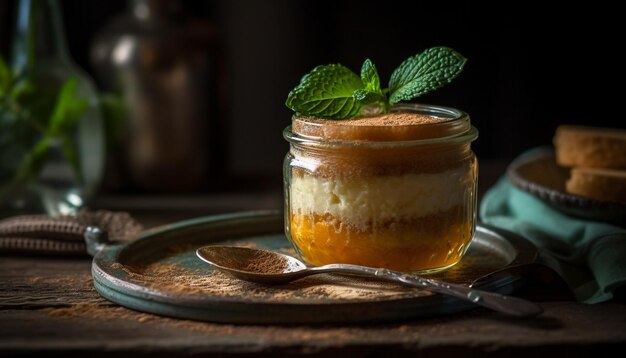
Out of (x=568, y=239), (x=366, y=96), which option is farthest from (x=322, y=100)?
(x=568, y=239)

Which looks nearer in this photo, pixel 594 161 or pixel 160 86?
pixel 594 161

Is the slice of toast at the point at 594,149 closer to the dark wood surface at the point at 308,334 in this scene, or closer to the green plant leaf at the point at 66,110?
the dark wood surface at the point at 308,334

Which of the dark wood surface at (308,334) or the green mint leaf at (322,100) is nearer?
the dark wood surface at (308,334)

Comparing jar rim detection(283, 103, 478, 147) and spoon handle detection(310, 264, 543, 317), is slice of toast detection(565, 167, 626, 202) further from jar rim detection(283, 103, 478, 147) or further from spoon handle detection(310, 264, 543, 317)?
→ spoon handle detection(310, 264, 543, 317)

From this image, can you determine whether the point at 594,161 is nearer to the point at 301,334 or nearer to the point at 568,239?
the point at 568,239

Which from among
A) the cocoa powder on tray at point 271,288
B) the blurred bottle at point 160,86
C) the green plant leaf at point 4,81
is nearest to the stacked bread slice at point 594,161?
the cocoa powder on tray at point 271,288

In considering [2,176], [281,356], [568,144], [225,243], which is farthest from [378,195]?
[2,176]
